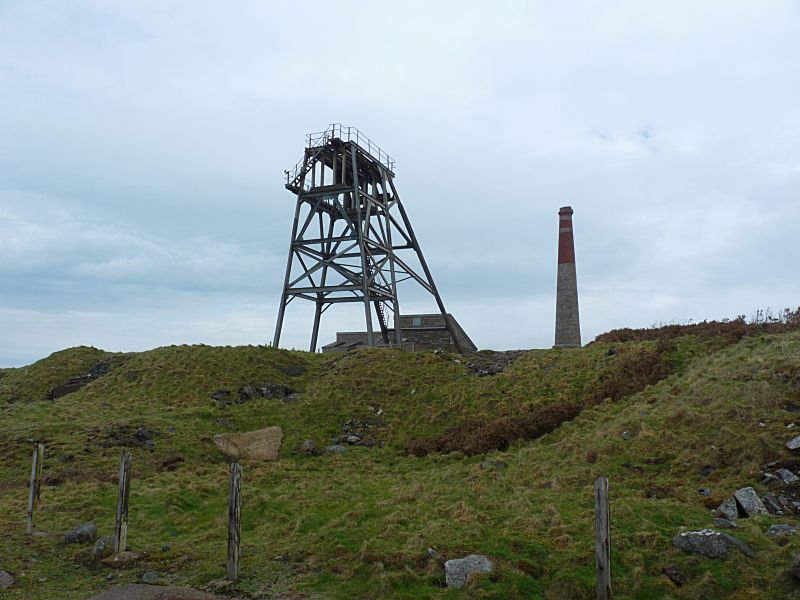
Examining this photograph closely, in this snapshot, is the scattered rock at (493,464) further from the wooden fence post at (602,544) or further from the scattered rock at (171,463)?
the scattered rock at (171,463)

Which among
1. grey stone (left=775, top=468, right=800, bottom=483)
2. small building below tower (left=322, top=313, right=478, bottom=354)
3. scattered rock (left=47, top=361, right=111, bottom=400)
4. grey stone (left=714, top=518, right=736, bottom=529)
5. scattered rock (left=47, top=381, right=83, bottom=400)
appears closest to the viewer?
grey stone (left=714, top=518, right=736, bottom=529)

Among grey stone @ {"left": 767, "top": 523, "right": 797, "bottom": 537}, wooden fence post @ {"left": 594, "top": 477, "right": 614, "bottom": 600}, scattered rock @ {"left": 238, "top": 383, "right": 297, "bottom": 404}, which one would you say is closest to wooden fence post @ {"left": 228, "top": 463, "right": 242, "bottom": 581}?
wooden fence post @ {"left": 594, "top": 477, "right": 614, "bottom": 600}

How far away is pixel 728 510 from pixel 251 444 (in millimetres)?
A: 15468

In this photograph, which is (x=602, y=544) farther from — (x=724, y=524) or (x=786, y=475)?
(x=786, y=475)

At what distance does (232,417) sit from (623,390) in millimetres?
15162

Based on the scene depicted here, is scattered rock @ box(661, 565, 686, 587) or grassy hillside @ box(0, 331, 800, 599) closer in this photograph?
scattered rock @ box(661, 565, 686, 587)

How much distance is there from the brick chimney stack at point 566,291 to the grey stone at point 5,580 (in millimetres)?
31984

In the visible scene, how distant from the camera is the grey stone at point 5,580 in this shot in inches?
409

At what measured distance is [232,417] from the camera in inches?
963

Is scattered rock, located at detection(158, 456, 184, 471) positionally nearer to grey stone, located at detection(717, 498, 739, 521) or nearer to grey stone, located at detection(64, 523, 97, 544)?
grey stone, located at detection(64, 523, 97, 544)

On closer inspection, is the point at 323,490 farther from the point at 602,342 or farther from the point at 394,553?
the point at 602,342

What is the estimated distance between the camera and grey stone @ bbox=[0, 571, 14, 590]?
34.1 feet

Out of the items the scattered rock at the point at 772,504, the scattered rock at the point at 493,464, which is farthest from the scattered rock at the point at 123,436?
the scattered rock at the point at 772,504

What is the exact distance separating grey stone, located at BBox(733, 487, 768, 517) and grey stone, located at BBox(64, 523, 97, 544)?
1315cm
